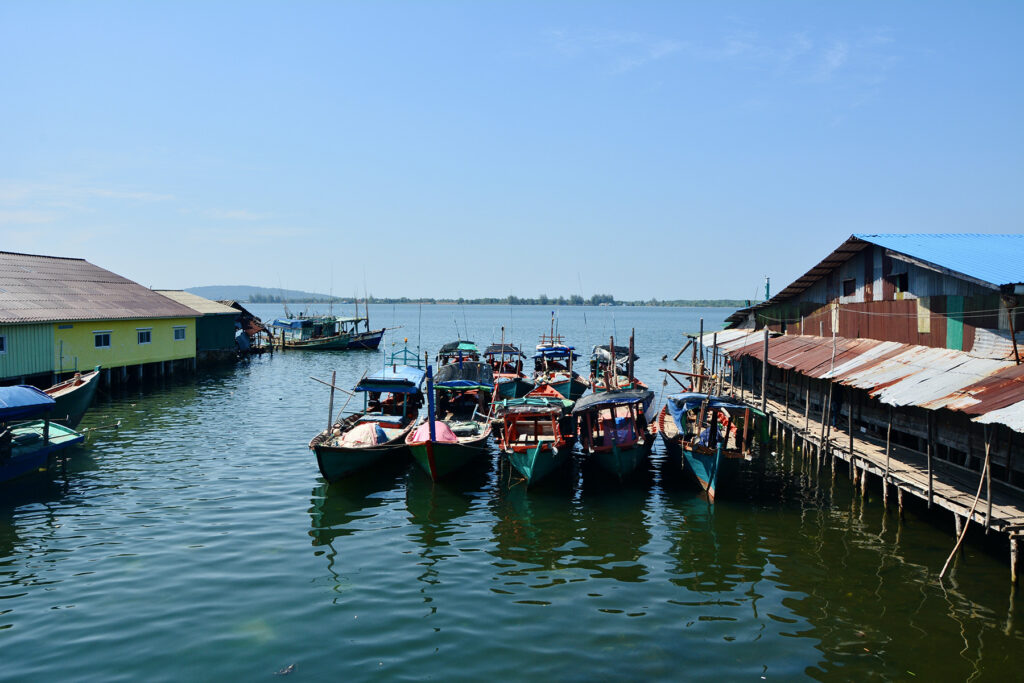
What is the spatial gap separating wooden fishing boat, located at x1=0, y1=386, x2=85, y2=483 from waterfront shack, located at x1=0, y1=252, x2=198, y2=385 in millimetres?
11396

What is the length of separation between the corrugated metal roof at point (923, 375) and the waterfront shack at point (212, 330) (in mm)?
44730

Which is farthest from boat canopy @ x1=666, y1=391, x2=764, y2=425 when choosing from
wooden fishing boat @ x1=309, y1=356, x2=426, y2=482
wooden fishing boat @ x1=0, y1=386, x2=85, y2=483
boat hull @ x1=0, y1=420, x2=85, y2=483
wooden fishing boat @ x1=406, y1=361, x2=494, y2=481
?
boat hull @ x1=0, y1=420, x2=85, y2=483

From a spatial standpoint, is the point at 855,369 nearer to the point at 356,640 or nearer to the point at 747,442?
the point at 747,442

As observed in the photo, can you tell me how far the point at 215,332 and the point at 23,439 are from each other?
3567 cm

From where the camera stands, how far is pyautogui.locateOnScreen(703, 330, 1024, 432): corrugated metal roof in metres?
14.1

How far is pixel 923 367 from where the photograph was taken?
18656mm

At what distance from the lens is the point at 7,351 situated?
3052 centimetres

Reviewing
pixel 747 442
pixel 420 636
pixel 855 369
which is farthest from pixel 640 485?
pixel 420 636

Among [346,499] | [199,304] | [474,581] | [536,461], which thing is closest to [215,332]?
[199,304]

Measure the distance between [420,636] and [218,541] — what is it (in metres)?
6.93

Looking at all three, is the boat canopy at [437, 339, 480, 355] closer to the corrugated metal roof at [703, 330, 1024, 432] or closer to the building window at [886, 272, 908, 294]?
the corrugated metal roof at [703, 330, 1024, 432]

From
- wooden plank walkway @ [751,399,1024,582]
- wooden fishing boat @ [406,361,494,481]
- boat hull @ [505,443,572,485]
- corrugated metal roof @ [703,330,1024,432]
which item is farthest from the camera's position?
wooden fishing boat @ [406,361,494,481]

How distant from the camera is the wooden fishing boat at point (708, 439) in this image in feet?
66.7

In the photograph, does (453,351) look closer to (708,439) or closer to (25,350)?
(25,350)
